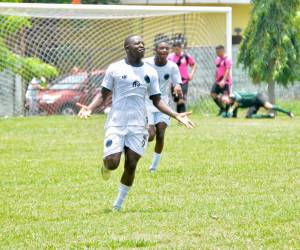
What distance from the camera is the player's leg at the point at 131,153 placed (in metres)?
11.7

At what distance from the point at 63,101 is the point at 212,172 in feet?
48.8

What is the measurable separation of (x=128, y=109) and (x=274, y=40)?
65.2 feet

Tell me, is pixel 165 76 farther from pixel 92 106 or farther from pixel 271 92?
pixel 271 92

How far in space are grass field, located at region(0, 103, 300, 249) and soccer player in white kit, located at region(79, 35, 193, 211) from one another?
535 mm

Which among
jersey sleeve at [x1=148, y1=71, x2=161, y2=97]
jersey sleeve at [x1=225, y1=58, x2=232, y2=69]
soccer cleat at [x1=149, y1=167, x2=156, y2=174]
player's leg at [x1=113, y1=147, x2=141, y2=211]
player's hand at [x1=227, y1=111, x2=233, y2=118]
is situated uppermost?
jersey sleeve at [x1=148, y1=71, x2=161, y2=97]

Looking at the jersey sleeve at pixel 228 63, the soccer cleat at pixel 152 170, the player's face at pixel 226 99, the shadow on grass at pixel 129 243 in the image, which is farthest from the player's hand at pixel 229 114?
the shadow on grass at pixel 129 243

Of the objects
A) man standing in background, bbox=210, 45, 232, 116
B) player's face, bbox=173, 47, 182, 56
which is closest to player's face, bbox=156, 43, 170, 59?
player's face, bbox=173, 47, 182, 56

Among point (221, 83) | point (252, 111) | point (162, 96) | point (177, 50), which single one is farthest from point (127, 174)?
point (221, 83)

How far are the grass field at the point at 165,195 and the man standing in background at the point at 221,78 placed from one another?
698 cm

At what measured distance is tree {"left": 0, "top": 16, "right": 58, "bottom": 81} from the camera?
93.3ft

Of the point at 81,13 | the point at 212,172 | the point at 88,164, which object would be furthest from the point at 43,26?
the point at 212,172

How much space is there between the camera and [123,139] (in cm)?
1172

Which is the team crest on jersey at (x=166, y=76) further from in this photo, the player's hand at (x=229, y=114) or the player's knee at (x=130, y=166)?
the player's hand at (x=229, y=114)

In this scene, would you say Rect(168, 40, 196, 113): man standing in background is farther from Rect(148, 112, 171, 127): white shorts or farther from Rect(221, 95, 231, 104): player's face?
Rect(148, 112, 171, 127): white shorts
